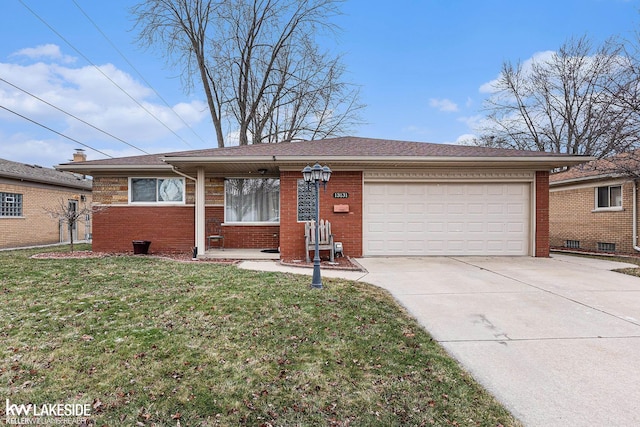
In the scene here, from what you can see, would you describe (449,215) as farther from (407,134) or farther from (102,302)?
(407,134)

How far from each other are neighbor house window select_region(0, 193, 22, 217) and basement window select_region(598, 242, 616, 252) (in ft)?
Answer: 76.2

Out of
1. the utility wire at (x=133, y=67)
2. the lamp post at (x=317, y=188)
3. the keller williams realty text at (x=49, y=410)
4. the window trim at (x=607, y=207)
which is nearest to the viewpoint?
the keller williams realty text at (x=49, y=410)

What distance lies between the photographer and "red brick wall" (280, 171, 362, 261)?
29.3ft

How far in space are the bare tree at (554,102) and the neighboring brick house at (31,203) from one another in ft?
80.5

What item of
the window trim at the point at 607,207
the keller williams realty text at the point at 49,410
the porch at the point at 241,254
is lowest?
the keller williams realty text at the point at 49,410

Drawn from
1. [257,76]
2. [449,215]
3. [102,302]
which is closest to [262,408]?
[102,302]

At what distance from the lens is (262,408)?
7.59ft

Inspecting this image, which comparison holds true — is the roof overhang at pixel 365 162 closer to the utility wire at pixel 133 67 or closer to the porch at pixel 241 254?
the porch at pixel 241 254

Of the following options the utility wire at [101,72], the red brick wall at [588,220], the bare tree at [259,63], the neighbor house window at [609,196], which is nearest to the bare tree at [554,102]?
the red brick wall at [588,220]

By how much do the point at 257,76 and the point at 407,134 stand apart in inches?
455

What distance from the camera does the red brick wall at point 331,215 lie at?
8.92 m

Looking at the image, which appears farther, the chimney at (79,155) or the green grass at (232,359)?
the chimney at (79,155)

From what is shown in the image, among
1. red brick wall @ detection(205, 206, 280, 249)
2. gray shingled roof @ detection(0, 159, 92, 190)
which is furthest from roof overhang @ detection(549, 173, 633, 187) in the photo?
gray shingled roof @ detection(0, 159, 92, 190)

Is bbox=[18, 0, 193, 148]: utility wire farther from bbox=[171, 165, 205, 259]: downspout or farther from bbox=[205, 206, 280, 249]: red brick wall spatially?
bbox=[205, 206, 280, 249]: red brick wall
